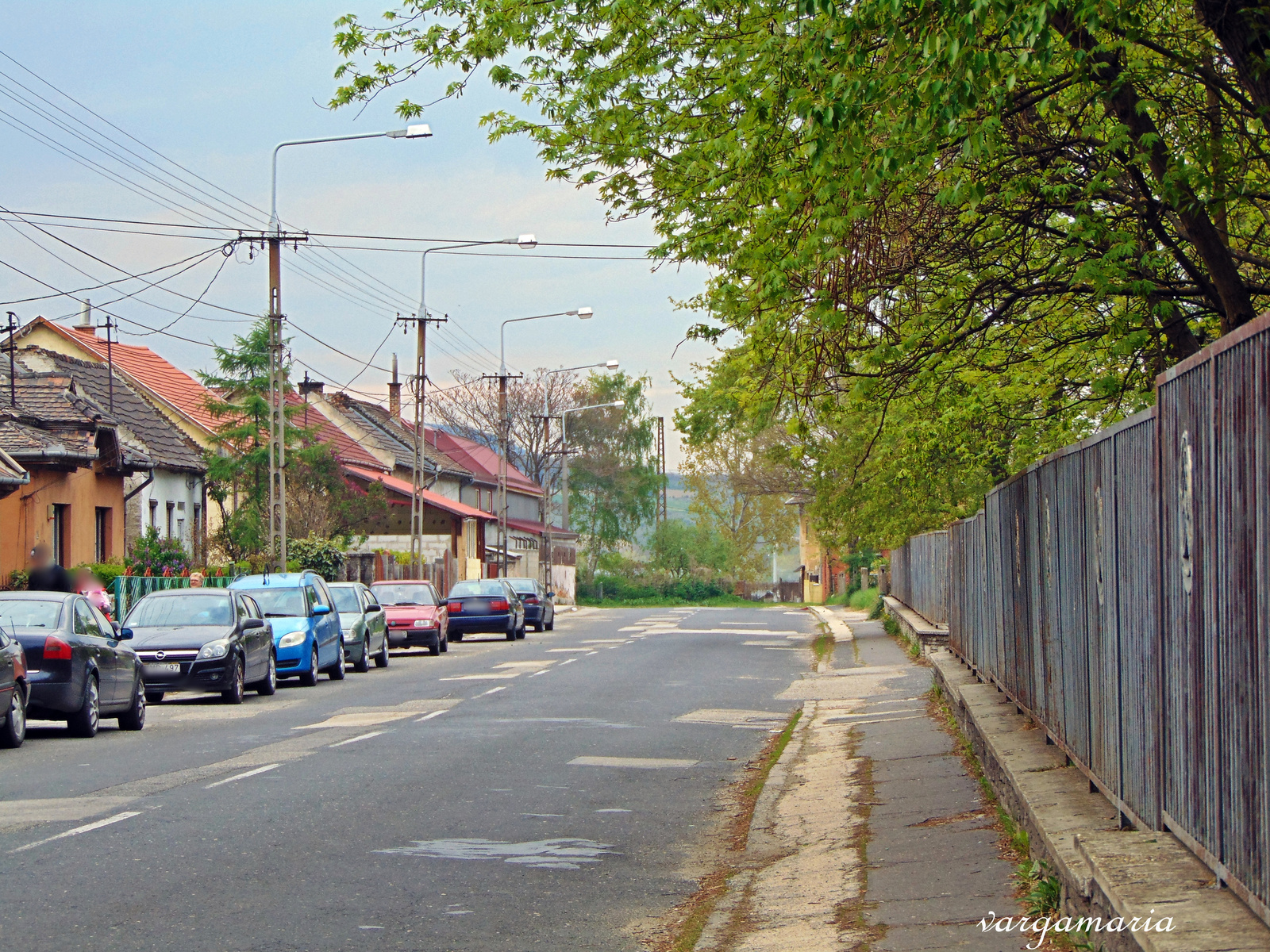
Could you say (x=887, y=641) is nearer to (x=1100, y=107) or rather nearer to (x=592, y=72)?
(x=1100, y=107)

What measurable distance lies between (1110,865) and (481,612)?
32.8 meters

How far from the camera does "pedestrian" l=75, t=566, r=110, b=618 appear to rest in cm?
2667

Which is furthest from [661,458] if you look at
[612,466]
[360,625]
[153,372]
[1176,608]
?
[1176,608]

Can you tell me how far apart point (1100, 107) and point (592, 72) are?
13.8 feet

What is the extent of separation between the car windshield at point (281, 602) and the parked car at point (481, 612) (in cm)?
1372

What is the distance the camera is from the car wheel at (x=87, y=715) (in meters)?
15.2

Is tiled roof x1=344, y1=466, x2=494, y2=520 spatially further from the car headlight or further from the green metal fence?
the car headlight

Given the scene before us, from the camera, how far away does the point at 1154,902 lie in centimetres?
484

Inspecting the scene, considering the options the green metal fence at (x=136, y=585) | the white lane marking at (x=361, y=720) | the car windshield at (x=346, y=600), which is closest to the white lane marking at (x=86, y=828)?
the white lane marking at (x=361, y=720)

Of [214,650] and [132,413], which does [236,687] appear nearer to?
[214,650]

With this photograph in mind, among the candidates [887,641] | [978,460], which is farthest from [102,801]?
[887,641]

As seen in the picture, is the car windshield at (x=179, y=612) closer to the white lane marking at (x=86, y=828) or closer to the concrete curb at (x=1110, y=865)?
the white lane marking at (x=86, y=828)

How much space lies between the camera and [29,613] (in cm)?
1545

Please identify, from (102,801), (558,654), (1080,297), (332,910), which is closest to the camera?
(332,910)
